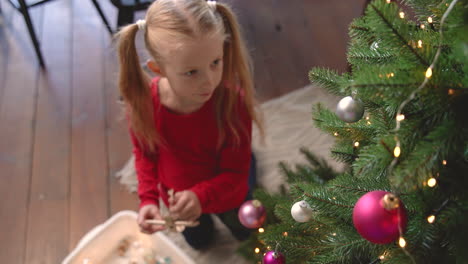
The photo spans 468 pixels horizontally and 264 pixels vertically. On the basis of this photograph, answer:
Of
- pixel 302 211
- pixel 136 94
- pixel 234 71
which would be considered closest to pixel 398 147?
pixel 302 211

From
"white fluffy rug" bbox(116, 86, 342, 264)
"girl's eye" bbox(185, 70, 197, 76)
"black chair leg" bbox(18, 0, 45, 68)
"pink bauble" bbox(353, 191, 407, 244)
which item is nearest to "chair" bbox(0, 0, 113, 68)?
"black chair leg" bbox(18, 0, 45, 68)

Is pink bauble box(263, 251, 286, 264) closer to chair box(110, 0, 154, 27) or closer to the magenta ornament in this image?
the magenta ornament

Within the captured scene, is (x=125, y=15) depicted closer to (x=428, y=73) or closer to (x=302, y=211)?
(x=302, y=211)

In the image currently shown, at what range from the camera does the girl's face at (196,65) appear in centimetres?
78

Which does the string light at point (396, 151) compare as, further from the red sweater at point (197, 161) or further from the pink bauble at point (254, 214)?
the red sweater at point (197, 161)

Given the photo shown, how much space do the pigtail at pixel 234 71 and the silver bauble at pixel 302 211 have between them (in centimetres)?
43

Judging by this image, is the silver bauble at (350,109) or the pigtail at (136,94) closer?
the silver bauble at (350,109)

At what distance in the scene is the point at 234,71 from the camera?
0.98 meters

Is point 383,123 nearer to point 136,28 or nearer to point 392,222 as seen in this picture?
point 392,222

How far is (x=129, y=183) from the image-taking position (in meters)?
1.45

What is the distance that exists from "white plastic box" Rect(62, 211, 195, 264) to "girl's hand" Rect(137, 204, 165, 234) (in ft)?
0.40

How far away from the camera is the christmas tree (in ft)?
1.25

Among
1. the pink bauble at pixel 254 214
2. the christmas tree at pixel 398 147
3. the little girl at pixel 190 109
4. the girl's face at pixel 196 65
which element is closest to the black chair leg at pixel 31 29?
the little girl at pixel 190 109

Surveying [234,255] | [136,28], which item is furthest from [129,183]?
[136,28]
